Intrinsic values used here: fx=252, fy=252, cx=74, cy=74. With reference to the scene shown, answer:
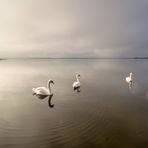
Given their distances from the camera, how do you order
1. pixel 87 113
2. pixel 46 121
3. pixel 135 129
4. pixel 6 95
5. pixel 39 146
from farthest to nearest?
pixel 6 95
pixel 87 113
pixel 46 121
pixel 135 129
pixel 39 146

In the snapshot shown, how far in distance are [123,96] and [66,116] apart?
295 centimetres

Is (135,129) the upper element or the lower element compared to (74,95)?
lower

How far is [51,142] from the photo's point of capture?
467 cm

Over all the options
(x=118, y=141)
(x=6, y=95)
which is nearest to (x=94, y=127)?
(x=118, y=141)

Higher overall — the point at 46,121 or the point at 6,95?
the point at 6,95

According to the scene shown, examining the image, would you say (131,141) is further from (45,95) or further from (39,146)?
(45,95)

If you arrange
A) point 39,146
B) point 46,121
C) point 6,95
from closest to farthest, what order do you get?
1. point 39,146
2. point 46,121
3. point 6,95

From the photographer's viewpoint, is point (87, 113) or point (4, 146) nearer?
point (4, 146)

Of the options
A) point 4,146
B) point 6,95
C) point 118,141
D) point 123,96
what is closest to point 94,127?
point 118,141

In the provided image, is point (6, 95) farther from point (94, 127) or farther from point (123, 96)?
point (94, 127)

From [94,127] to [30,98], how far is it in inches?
147

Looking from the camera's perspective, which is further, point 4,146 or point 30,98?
point 30,98

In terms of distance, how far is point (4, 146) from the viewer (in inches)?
179

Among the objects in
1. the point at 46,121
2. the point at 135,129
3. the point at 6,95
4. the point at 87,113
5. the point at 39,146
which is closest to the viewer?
the point at 39,146
